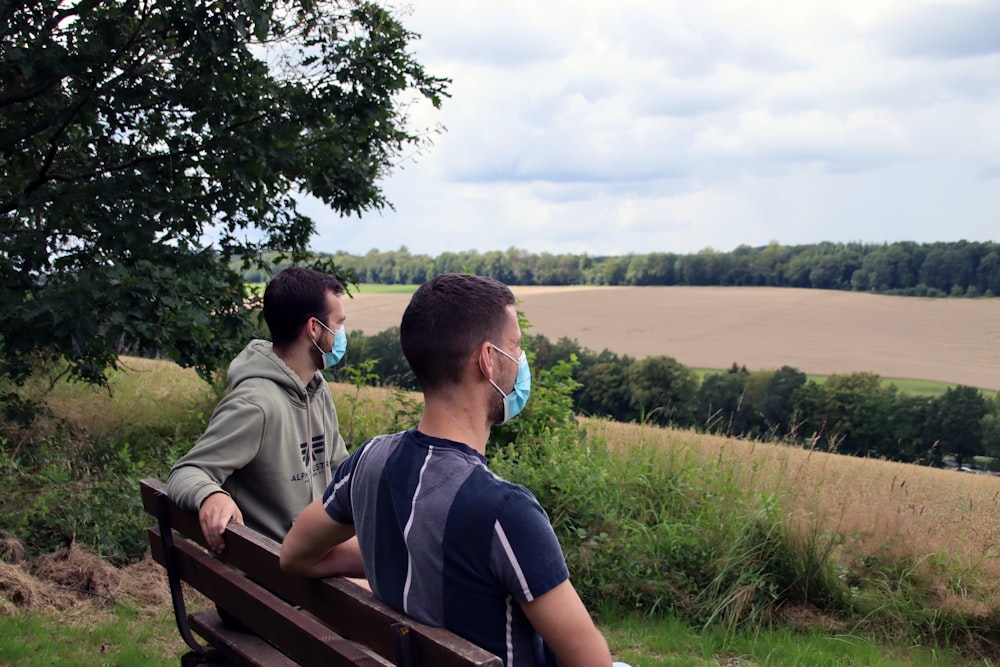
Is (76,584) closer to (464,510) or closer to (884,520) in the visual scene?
(464,510)

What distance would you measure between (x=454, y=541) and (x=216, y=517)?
1273 mm

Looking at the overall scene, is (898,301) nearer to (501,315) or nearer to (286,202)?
(286,202)

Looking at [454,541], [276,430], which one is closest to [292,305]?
[276,430]

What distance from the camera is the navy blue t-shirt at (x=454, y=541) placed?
5.79ft

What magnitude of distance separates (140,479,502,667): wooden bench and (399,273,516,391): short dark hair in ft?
1.77

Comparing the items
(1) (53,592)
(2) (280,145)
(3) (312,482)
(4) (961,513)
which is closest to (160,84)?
(2) (280,145)

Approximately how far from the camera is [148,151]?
7156 millimetres

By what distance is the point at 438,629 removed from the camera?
1892 mm

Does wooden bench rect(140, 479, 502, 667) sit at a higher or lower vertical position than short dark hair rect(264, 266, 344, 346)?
lower

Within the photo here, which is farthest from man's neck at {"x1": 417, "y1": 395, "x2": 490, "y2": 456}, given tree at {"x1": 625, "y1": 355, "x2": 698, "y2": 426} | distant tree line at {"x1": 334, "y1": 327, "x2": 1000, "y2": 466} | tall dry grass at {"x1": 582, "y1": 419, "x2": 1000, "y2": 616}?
tree at {"x1": 625, "y1": 355, "x2": 698, "y2": 426}

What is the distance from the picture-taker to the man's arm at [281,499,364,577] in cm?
225

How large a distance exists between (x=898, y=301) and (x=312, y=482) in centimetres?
5199

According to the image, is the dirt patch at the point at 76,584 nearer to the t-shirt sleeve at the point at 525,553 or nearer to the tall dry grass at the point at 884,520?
the tall dry grass at the point at 884,520

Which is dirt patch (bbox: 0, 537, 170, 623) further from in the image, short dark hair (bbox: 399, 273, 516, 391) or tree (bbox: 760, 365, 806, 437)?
tree (bbox: 760, 365, 806, 437)
